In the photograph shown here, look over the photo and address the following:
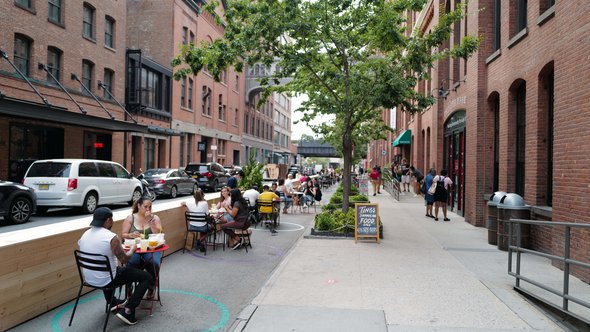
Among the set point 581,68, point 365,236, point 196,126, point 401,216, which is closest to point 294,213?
point 401,216

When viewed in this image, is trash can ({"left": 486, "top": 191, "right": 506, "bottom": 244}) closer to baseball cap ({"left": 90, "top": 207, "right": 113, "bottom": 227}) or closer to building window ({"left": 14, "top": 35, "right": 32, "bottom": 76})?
baseball cap ({"left": 90, "top": 207, "right": 113, "bottom": 227})

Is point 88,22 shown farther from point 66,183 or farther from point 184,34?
point 66,183

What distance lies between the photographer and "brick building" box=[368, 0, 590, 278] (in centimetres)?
732

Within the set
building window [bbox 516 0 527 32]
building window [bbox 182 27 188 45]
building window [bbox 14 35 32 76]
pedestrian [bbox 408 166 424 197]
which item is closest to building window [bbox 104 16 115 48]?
building window [bbox 14 35 32 76]

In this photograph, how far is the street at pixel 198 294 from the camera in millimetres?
5078

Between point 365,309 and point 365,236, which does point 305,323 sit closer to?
point 365,309

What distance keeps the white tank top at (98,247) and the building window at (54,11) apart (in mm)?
19720

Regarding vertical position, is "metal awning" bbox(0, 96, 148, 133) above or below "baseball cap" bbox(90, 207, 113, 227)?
above

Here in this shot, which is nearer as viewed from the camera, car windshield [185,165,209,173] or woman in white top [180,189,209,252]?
woman in white top [180,189,209,252]

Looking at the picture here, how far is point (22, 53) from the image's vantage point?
765 inches

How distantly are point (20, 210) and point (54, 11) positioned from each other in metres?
13.9

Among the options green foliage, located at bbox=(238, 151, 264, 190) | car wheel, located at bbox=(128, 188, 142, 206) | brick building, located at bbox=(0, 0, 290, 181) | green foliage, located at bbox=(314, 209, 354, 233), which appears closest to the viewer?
green foliage, located at bbox=(314, 209, 354, 233)

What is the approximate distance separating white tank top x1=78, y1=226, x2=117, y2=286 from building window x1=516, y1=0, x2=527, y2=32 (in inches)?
421

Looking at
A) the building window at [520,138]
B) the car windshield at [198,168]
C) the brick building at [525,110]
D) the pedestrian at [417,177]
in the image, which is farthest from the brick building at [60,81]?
the building window at [520,138]
